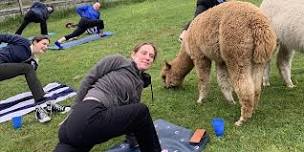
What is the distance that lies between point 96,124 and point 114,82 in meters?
0.50

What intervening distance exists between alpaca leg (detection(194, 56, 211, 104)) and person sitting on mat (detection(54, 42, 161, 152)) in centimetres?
150

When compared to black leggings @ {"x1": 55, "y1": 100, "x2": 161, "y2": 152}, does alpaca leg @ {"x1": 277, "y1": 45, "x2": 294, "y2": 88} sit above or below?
below

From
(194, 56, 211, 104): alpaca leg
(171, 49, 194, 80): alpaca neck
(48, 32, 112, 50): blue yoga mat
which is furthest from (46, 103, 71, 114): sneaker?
(48, 32, 112, 50): blue yoga mat

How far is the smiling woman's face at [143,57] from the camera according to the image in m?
4.60

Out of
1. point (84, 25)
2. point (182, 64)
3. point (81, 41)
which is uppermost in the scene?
point (182, 64)

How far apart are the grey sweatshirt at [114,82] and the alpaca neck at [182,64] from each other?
2.40 m

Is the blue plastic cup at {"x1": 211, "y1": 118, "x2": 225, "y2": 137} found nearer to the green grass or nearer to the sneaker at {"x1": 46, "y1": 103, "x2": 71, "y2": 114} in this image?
the green grass

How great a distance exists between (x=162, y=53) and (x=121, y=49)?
130 centimetres

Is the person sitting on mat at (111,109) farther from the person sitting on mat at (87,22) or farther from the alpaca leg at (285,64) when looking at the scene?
the person sitting on mat at (87,22)

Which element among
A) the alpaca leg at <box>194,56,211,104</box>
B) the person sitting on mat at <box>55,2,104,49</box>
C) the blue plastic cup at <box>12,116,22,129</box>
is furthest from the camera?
the person sitting on mat at <box>55,2,104,49</box>

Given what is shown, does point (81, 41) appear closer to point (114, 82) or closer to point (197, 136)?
point (197, 136)

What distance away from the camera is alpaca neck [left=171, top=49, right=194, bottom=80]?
6875 millimetres

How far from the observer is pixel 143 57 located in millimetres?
4602

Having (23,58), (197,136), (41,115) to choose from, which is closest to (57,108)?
(41,115)
